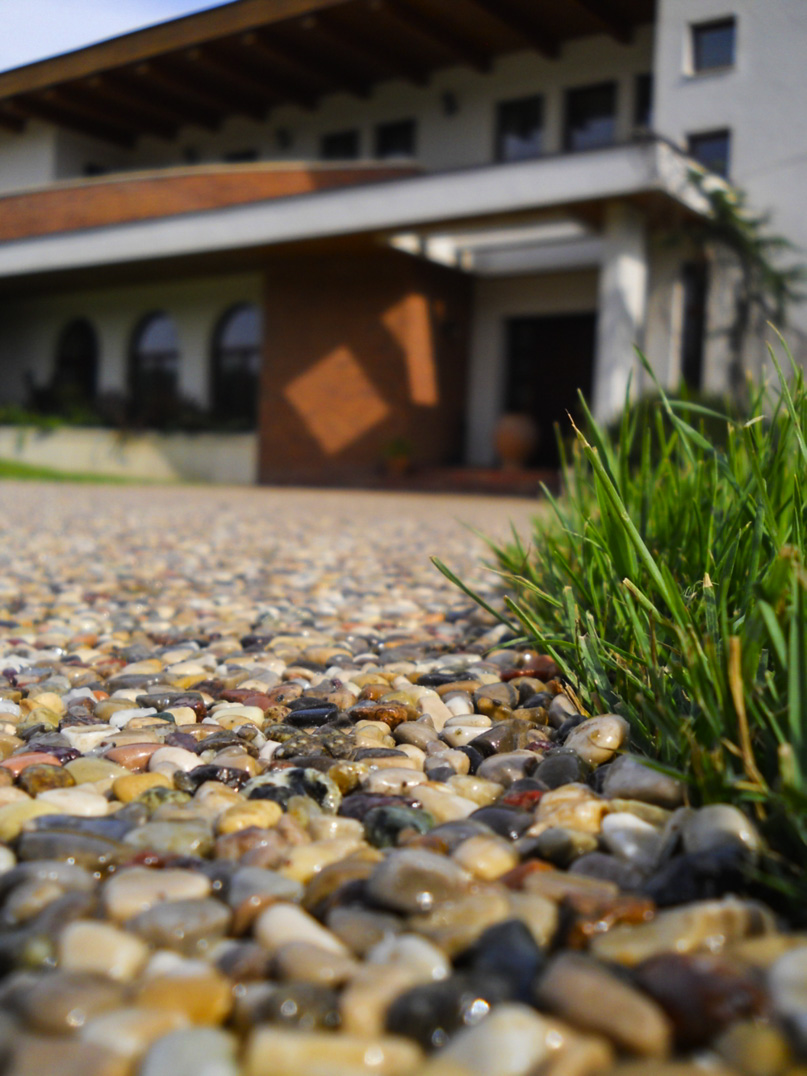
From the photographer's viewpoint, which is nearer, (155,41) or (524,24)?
(524,24)

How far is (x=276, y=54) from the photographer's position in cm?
1339

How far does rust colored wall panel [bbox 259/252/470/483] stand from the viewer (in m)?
13.2

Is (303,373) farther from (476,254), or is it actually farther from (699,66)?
(699,66)

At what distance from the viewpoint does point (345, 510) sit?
8297 millimetres

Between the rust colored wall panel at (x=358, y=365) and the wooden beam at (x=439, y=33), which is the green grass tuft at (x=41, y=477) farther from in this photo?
the wooden beam at (x=439, y=33)

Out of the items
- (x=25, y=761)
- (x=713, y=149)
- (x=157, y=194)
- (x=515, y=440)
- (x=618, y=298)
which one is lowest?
(x=25, y=761)

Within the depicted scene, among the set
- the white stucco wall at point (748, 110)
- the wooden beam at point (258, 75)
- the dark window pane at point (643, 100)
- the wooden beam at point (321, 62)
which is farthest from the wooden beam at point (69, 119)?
the white stucco wall at point (748, 110)

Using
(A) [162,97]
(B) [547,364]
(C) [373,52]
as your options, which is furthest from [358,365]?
(A) [162,97]

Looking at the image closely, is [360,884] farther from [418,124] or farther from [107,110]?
[107,110]

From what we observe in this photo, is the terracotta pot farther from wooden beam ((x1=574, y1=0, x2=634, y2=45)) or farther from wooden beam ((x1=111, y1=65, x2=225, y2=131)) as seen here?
wooden beam ((x1=111, y1=65, x2=225, y2=131))

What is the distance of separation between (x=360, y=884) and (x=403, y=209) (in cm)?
1086

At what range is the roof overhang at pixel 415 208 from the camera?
9.66 meters

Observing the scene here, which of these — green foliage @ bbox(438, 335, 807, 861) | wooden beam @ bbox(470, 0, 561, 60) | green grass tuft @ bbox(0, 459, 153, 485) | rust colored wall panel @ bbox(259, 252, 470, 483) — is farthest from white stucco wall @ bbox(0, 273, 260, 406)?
green foliage @ bbox(438, 335, 807, 861)

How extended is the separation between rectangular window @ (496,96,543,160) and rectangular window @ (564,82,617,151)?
1.53 ft
